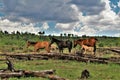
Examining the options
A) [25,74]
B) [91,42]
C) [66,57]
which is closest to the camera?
[25,74]

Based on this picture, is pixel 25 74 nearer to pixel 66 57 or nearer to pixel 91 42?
pixel 66 57

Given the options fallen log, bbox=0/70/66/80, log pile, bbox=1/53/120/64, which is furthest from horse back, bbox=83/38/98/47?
fallen log, bbox=0/70/66/80

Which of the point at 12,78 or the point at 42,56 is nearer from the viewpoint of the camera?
the point at 12,78

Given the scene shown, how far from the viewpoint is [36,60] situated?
26.6 m

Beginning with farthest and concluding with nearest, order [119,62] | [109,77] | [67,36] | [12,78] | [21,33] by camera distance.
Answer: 1. [67,36]
2. [21,33]
3. [119,62]
4. [109,77]
5. [12,78]

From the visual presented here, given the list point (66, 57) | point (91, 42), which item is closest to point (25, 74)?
point (66, 57)

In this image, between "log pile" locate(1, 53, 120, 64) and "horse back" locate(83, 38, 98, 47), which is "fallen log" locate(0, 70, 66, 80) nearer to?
"log pile" locate(1, 53, 120, 64)

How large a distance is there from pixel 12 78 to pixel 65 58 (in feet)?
38.6

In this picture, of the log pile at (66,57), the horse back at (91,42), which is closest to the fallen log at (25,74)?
the log pile at (66,57)

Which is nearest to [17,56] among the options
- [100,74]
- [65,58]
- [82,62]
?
[65,58]

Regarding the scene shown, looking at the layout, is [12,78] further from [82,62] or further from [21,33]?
[21,33]

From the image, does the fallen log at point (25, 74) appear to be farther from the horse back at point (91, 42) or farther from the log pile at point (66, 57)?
the horse back at point (91, 42)

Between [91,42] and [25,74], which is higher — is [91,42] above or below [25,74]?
above

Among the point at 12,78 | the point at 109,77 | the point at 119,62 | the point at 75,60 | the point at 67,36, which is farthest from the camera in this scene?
the point at 67,36
